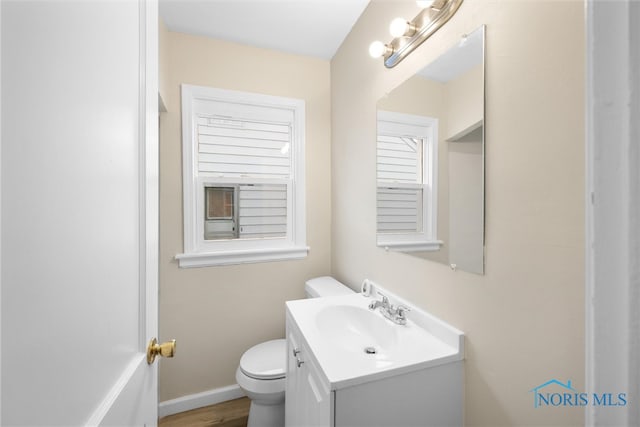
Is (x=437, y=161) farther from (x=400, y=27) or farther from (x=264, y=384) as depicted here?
(x=264, y=384)

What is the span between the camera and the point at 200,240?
71.1 inches

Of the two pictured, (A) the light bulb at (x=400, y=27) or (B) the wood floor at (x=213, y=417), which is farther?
(B) the wood floor at (x=213, y=417)

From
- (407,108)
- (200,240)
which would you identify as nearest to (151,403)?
(200,240)

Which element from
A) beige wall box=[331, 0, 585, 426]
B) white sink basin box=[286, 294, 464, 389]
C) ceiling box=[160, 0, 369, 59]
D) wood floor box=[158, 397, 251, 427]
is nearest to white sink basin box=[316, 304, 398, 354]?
white sink basin box=[286, 294, 464, 389]

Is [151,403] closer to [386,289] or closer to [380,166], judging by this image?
[386,289]

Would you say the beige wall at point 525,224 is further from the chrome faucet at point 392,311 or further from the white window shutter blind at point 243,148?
the white window shutter blind at point 243,148

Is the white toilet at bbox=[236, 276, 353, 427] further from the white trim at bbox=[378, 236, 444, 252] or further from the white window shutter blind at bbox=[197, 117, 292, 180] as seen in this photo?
the white window shutter blind at bbox=[197, 117, 292, 180]

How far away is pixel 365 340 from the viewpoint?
3.90 ft

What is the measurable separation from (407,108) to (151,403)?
138 cm

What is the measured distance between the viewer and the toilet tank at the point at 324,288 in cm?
165

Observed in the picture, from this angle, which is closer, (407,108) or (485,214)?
(485,214)

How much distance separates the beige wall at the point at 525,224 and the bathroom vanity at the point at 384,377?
0.07 meters
